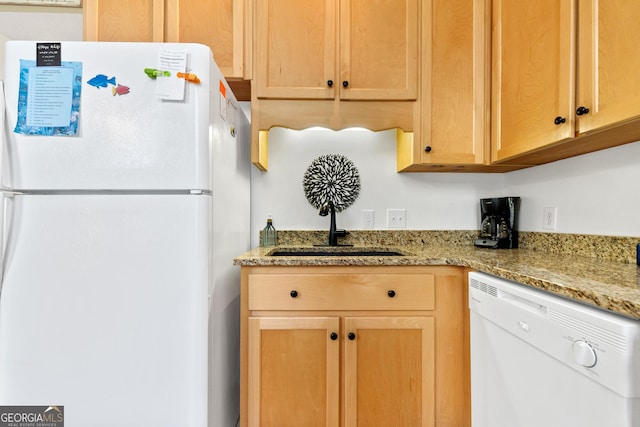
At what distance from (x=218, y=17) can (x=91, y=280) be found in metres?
1.35

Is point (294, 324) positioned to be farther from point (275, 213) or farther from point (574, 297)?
point (574, 297)

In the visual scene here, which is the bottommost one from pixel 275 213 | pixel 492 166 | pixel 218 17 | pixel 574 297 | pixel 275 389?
pixel 275 389

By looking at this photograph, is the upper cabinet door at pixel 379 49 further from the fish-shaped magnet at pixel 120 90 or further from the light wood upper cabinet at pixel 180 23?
the fish-shaped magnet at pixel 120 90

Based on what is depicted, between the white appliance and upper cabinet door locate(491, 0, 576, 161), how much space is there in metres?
1.30

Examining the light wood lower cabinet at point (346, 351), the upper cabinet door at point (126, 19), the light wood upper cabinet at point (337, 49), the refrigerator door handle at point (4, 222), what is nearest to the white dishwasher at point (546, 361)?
the light wood lower cabinet at point (346, 351)

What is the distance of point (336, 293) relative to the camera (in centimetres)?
139

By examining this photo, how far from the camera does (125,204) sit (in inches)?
44.7

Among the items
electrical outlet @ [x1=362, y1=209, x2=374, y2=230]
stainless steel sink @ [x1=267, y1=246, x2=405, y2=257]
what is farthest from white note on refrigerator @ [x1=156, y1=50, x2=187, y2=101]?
electrical outlet @ [x1=362, y1=209, x2=374, y2=230]

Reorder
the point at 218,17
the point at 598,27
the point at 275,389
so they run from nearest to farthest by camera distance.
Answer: the point at 598,27
the point at 275,389
the point at 218,17

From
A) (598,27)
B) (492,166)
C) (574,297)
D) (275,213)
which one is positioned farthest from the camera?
(275,213)

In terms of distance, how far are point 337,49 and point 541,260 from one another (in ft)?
4.39

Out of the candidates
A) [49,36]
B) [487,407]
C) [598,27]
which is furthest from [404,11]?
[49,36]

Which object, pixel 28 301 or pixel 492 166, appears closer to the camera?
pixel 28 301

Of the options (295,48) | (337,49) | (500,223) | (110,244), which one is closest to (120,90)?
(110,244)
